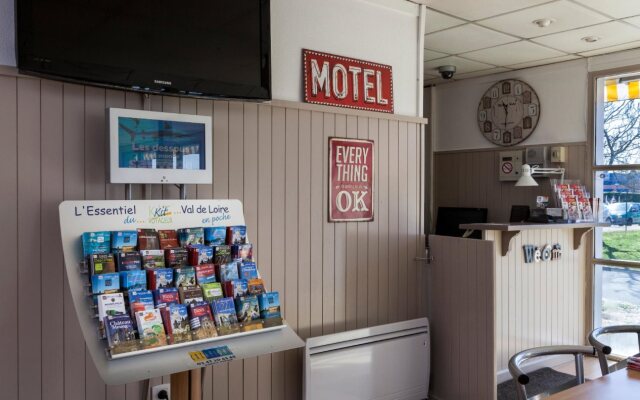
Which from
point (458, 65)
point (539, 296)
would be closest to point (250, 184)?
point (539, 296)

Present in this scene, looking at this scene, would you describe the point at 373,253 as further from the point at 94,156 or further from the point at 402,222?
the point at 94,156

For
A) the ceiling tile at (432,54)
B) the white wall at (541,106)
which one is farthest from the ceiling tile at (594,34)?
the ceiling tile at (432,54)

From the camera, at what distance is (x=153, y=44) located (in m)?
2.35

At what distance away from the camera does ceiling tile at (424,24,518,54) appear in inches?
163

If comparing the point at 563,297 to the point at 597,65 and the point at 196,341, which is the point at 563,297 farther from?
the point at 196,341

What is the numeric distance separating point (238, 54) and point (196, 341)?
1.41 metres

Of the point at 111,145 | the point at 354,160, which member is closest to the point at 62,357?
the point at 111,145

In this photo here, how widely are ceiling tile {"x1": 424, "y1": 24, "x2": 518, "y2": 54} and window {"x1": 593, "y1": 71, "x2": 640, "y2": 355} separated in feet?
3.94

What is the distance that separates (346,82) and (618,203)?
304 centimetres

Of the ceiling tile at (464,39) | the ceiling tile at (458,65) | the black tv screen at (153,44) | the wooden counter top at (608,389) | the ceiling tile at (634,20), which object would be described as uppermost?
the ceiling tile at (464,39)

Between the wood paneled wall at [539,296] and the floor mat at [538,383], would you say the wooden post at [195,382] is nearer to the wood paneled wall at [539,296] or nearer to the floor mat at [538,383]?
the wood paneled wall at [539,296]

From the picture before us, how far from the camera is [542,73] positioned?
17.0ft

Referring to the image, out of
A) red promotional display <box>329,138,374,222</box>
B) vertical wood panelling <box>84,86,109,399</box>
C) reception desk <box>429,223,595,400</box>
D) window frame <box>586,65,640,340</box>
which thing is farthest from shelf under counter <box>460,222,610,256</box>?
vertical wood panelling <box>84,86,109,399</box>

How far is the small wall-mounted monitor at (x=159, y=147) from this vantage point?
2.32 meters
